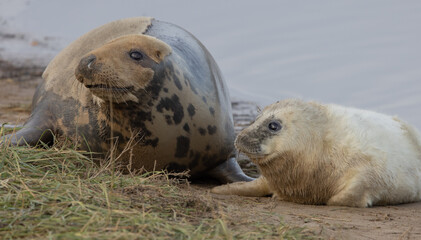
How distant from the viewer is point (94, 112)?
557 cm

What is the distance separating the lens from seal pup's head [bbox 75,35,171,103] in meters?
4.93

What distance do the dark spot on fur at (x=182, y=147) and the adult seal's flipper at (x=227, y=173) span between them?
501 millimetres

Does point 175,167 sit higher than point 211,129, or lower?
lower

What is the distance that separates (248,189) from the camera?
5.36 metres

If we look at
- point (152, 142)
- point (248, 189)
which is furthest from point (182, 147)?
point (248, 189)

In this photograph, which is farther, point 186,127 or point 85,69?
point 186,127

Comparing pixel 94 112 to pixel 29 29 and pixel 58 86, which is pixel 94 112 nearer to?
pixel 58 86

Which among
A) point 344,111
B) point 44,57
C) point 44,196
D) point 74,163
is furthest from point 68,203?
point 44,57

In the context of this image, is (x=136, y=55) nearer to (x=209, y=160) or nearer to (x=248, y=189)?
(x=209, y=160)

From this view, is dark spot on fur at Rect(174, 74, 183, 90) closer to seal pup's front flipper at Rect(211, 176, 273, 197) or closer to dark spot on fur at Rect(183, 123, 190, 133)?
dark spot on fur at Rect(183, 123, 190, 133)

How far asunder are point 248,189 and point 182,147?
1.97 ft

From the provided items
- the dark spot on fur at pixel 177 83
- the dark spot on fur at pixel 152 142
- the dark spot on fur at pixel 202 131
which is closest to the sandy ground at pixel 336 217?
the dark spot on fur at pixel 202 131

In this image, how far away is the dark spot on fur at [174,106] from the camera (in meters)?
5.36

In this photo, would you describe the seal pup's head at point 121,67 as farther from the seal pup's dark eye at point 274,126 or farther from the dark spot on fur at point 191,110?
the seal pup's dark eye at point 274,126
